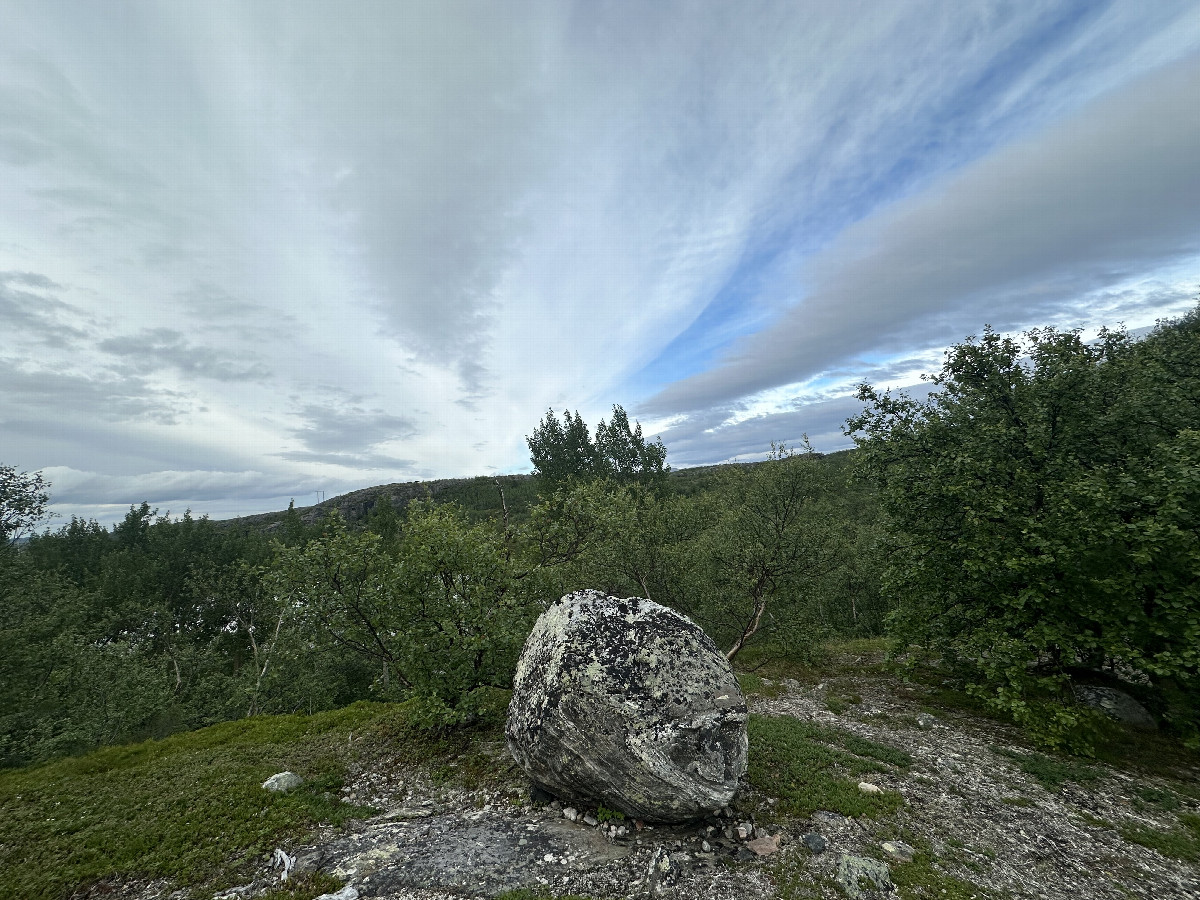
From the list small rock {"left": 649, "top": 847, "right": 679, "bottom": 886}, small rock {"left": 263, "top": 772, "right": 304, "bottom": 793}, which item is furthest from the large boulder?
small rock {"left": 263, "top": 772, "right": 304, "bottom": 793}

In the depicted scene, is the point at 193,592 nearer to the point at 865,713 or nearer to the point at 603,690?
the point at 603,690

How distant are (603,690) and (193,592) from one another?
59.1m

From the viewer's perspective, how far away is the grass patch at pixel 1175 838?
872 cm

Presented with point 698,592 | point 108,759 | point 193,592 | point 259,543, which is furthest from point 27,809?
point 259,543

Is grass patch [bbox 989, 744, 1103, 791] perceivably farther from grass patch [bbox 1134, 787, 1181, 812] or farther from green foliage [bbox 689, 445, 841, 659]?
green foliage [bbox 689, 445, 841, 659]

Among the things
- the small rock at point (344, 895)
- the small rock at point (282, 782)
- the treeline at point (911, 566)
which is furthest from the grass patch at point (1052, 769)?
the small rock at point (282, 782)

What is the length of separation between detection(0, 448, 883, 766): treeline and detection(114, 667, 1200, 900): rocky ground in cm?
379

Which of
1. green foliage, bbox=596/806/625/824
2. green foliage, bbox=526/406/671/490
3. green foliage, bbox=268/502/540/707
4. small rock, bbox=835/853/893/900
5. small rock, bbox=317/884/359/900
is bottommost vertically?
small rock, bbox=835/853/893/900

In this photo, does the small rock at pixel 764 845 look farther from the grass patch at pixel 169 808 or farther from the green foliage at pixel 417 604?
the grass patch at pixel 169 808

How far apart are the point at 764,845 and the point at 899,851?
2.64 metres

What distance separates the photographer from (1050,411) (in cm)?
1421

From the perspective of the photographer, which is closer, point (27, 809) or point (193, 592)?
point (27, 809)

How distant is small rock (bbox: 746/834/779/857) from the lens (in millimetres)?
9172

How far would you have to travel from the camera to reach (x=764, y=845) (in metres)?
9.33
